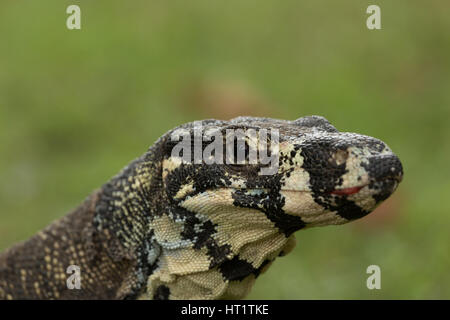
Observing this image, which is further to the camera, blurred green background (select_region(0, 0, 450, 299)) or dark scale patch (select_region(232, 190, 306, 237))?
blurred green background (select_region(0, 0, 450, 299))

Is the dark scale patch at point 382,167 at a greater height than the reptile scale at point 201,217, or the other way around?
the dark scale patch at point 382,167

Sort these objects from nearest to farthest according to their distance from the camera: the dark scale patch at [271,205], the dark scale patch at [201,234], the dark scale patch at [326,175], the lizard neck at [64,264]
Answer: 1. the dark scale patch at [326,175]
2. the dark scale patch at [271,205]
3. the dark scale patch at [201,234]
4. the lizard neck at [64,264]

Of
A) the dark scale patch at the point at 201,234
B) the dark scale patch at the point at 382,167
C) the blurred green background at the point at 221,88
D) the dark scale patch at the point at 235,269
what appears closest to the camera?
the dark scale patch at the point at 382,167

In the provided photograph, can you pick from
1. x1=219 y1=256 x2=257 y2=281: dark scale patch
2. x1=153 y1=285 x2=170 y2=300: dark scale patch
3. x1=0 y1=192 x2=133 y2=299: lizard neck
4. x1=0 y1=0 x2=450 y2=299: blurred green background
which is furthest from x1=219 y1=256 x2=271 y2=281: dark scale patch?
x1=0 y1=0 x2=450 y2=299: blurred green background

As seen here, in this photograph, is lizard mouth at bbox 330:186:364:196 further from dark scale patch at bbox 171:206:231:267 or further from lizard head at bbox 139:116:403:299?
dark scale patch at bbox 171:206:231:267

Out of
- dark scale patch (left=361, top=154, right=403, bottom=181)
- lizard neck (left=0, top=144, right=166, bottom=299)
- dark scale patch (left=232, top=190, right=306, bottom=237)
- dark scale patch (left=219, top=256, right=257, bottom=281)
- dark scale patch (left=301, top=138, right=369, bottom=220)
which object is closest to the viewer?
dark scale patch (left=361, top=154, right=403, bottom=181)

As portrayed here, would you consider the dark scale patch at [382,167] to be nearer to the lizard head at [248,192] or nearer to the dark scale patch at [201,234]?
the lizard head at [248,192]

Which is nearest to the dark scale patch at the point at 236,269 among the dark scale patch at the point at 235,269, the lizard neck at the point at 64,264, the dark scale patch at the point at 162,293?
the dark scale patch at the point at 235,269

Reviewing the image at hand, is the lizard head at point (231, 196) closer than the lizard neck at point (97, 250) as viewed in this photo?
Yes

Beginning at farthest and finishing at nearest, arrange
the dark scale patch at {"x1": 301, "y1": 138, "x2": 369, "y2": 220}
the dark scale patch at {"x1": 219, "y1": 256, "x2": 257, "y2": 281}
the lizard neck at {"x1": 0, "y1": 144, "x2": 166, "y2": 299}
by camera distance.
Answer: the lizard neck at {"x1": 0, "y1": 144, "x2": 166, "y2": 299}, the dark scale patch at {"x1": 219, "y1": 256, "x2": 257, "y2": 281}, the dark scale patch at {"x1": 301, "y1": 138, "x2": 369, "y2": 220}
